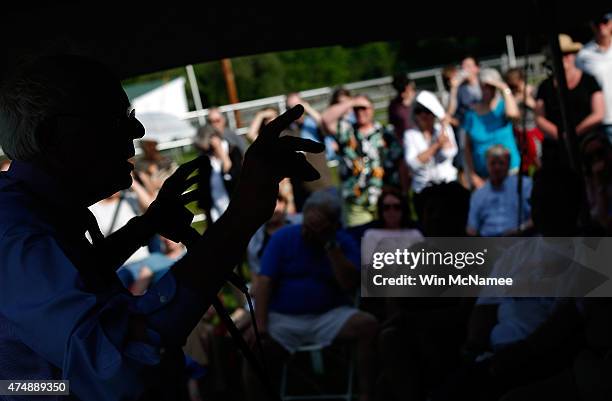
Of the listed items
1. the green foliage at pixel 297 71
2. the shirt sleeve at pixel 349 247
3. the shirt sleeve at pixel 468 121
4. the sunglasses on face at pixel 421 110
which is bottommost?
the shirt sleeve at pixel 349 247

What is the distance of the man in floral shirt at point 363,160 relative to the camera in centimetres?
849

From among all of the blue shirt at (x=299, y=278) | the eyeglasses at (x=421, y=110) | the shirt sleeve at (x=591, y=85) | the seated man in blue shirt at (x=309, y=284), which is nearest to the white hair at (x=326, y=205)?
the seated man in blue shirt at (x=309, y=284)

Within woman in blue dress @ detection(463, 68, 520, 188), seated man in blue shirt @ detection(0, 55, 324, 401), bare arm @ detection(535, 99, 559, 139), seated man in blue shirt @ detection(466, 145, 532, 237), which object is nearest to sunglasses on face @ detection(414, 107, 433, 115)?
woman in blue dress @ detection(463, 68, 520, 188)

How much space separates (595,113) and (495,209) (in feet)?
3.12

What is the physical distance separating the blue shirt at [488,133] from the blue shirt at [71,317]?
685 centimetres

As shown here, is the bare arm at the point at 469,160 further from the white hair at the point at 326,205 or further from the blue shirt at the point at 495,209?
the white hair at the point at 326,205

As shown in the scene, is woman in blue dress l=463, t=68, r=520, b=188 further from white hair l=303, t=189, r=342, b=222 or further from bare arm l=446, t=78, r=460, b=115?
white hair l=303, t=189, r=342, b=222

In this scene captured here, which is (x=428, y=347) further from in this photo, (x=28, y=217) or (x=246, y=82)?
(x=246, y=82)

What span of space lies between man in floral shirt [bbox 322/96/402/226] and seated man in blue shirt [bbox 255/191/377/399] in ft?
10.5

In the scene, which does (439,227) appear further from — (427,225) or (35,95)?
(35,95)

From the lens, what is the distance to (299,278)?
5266 mm

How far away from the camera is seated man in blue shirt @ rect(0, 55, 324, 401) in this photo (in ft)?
4.60

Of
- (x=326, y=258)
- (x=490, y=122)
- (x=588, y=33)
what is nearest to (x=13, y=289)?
(x=326, y=258)

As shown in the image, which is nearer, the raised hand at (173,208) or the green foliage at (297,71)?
the raised hand at (173,208)
